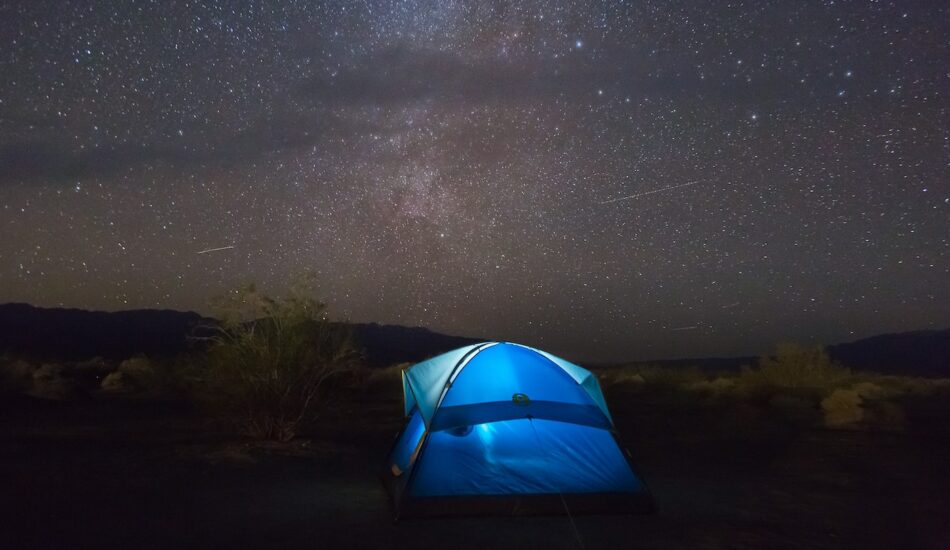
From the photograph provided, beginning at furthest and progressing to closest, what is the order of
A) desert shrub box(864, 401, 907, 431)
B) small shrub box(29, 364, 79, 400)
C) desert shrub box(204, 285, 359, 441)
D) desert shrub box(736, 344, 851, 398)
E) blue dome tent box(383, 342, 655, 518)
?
desert shrub box(736, 344, 851, 398), small shrub box(29, 364, 79, 400), desert shrub box(864, 401, 907, 431), desert shrub box(204, 285, 359, 441), blue dome tent box(383, 342, 655, 518)

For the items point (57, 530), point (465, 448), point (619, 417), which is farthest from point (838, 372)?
point (57, 530)

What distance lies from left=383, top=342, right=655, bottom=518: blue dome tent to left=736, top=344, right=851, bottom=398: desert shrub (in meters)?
26.7

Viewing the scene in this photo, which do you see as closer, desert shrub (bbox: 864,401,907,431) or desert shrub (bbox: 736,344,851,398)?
desert shrub (bbox: 864,401,907,431)

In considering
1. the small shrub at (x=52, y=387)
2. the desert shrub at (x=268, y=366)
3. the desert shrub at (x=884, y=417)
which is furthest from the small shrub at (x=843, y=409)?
the small shrub at (x=52, y=387)

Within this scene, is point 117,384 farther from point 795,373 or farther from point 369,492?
point 795,373

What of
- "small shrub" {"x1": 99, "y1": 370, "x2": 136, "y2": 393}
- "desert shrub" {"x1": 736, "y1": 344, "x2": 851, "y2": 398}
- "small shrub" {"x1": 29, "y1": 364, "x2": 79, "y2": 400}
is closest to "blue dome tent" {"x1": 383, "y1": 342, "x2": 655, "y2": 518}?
"small shrub" {"x1": 29, "y1": 364, "x2": 79, "y2": 400}

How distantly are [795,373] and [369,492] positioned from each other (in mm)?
31228

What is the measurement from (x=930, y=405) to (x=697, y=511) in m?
26.6

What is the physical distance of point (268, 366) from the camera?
714 inches

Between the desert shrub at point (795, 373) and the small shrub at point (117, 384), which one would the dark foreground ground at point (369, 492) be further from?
the desert shrub at point (795, 373)

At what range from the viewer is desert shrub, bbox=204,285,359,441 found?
18.1 meters

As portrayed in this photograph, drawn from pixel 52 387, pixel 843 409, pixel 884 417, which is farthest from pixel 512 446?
pixel 52 387

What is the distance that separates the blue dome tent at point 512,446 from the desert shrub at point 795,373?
87.5 feet

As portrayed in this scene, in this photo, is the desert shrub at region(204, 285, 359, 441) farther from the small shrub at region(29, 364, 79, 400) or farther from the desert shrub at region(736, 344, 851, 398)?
the desert shrub at region(736, 344, 851, 398)
